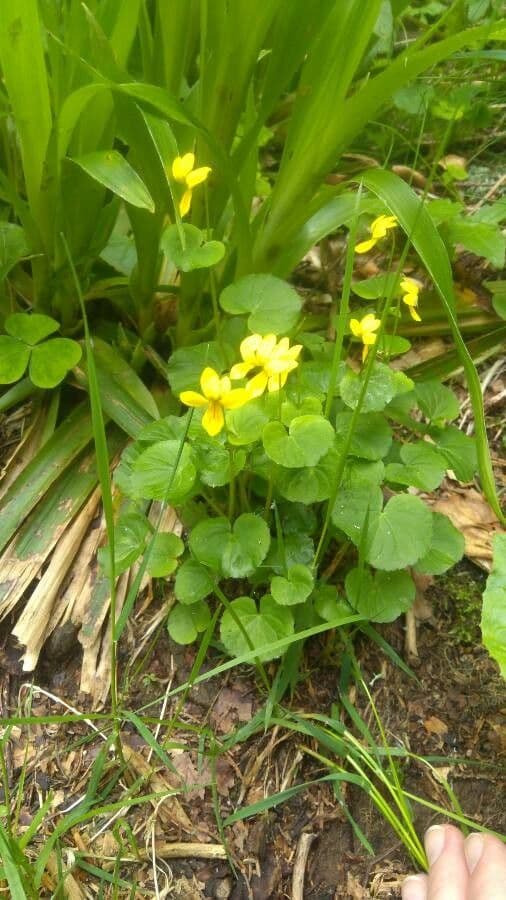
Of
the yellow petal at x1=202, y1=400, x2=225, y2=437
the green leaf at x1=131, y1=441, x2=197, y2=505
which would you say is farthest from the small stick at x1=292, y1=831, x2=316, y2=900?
the yellow petal at x1=202, y1=400, x2=225, y2=437

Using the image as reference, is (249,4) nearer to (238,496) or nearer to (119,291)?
(119,291)

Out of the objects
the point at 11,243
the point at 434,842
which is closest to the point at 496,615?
the point at 434,842

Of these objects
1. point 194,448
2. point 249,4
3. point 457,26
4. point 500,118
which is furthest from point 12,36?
point 500,118

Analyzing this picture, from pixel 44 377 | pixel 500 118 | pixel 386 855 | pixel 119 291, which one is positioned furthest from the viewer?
pixel 500 118

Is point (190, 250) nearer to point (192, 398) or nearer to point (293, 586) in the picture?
point (192, 398)

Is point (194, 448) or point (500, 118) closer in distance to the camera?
point (194, 448)

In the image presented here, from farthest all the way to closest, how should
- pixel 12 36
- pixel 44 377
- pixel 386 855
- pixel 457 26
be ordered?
pixel 457 26
pixel 44 377
pixel 386 855
pixel 12 36
